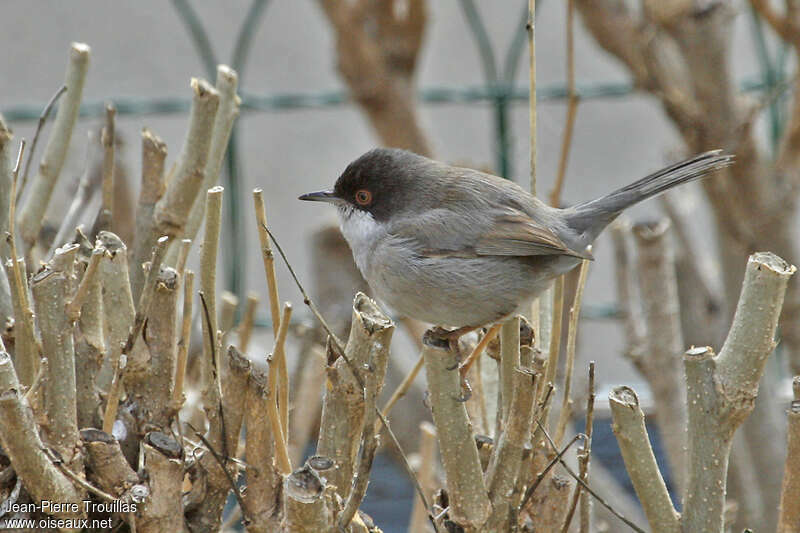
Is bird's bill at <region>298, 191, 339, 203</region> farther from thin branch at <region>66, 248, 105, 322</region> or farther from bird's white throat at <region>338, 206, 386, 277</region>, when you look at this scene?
thin branch at <region>66, 248, 105, 322</region>

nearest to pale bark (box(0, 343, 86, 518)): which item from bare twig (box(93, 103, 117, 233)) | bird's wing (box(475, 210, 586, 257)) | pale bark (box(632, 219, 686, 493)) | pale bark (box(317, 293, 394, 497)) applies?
pale bark (box(317, 293, 394, 497))

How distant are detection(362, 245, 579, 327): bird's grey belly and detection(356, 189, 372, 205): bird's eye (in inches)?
8.4

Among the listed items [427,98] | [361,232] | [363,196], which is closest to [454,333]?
[361,232]

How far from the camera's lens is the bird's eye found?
3.00m

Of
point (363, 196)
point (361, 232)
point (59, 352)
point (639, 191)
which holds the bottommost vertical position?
point (59, 352)

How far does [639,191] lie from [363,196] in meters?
0.79

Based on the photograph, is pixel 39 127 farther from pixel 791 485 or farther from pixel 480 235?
pixel 791 485

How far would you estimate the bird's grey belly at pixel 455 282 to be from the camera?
2674 millimetres

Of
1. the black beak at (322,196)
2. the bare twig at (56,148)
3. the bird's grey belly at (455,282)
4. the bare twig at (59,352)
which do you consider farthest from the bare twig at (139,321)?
the black beak at (322,196)

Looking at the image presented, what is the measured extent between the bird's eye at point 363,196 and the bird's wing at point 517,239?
1.24 ft

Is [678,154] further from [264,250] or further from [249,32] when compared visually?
[264,250]

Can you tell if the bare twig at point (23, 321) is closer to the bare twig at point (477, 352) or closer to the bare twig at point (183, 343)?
the bare twig at point (183, 343)

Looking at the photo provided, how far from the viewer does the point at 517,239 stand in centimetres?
277

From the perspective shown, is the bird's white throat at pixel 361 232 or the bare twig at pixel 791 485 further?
the bird's white throat at pixel 361 232
